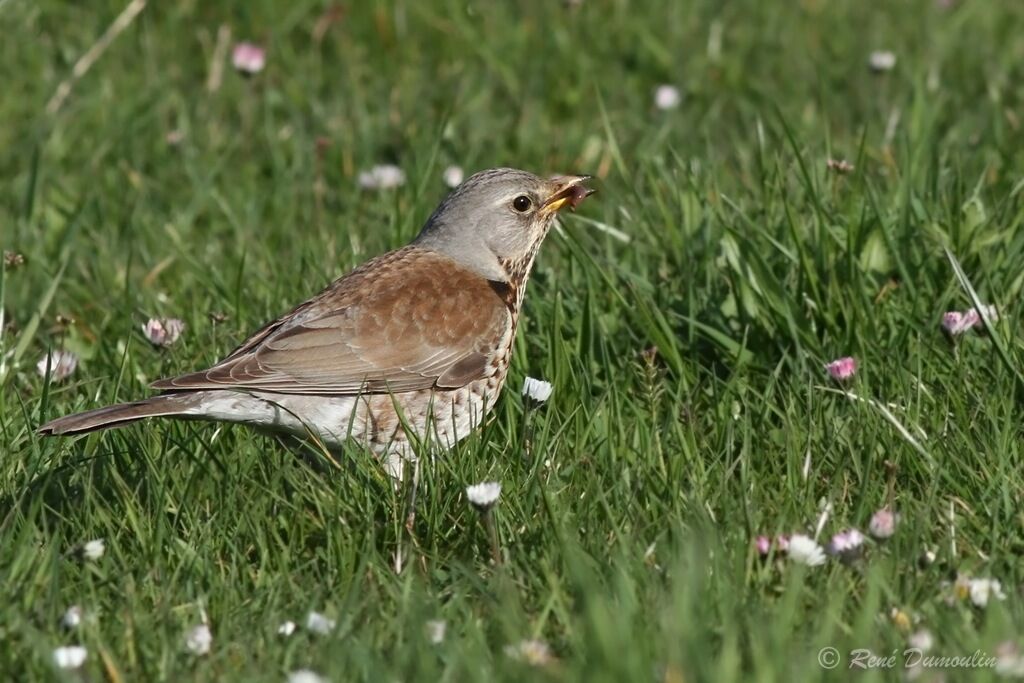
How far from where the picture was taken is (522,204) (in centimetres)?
604

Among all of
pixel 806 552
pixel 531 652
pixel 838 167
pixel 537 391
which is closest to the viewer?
pixel 531 652

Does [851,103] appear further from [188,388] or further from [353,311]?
[188,388]

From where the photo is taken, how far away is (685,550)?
3.96 meters

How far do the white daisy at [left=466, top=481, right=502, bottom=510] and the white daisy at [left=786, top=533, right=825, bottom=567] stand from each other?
2.63 ft

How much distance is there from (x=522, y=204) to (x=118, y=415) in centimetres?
196

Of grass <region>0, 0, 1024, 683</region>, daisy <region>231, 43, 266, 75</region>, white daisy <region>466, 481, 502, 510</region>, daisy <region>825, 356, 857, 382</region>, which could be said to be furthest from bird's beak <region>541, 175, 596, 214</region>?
daisy <region>231, 43, 266, 75</region>

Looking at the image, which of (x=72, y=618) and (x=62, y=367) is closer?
(x=72, y=618)

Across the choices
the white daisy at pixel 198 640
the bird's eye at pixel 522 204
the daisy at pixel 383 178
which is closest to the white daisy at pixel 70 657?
the white daisy at pixel 198 640

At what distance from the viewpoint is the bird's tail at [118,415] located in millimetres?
4609

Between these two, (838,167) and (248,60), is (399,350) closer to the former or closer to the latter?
(838,167)

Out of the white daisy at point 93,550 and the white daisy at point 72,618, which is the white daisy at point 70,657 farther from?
the white daisy at point 93,550

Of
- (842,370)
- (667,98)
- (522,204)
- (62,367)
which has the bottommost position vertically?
(842,370)

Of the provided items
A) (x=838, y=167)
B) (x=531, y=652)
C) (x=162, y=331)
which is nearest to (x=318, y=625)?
(x=531, y=652)

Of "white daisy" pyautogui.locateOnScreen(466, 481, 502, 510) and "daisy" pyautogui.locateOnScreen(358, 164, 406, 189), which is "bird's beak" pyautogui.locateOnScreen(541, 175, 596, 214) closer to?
"daisy" pyautogui.locateOnScreen(358, 164, 406, 189)
